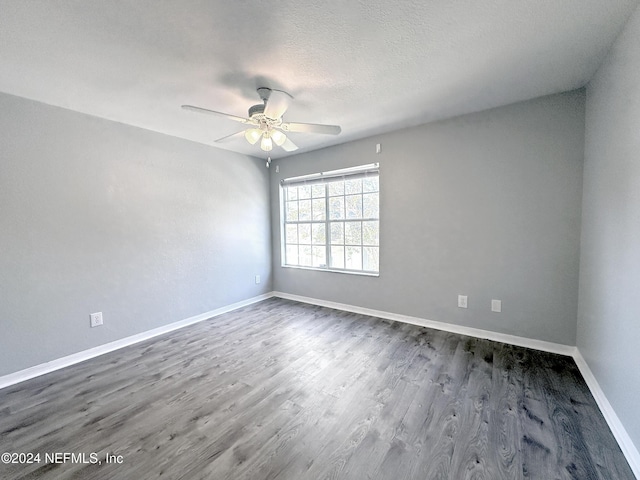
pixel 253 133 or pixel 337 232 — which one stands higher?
pixel 253 133

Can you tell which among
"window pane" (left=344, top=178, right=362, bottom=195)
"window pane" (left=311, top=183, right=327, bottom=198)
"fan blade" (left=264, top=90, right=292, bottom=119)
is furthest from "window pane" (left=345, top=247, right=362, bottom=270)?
"fan blade" (left=264, top=90, right=292, bottom=119)

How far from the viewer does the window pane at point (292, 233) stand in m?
4.50

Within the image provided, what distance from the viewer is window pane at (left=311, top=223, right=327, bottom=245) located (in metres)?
4.16

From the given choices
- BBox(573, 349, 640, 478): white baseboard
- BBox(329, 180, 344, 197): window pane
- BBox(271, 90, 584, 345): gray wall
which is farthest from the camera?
BBox(329, 180, 344, 197): window pane

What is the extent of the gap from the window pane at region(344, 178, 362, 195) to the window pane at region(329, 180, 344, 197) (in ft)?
0.23

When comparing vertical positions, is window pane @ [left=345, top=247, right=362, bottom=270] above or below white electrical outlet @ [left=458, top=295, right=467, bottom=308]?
above

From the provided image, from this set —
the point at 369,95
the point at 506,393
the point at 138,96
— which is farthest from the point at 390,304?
the point at 138,96

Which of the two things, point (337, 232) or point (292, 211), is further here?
point (292, 211)

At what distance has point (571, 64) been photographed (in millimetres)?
1918

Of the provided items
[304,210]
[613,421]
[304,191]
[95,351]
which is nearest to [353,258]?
[304,210]

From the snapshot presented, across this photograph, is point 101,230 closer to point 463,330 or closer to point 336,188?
point 336,188

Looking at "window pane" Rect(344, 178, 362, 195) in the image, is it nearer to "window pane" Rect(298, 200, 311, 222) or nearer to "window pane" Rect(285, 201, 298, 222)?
"window pane" Rect(298, 200, 311, 222)

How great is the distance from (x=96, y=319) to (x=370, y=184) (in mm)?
3542

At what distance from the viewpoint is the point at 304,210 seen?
4.35 meters
